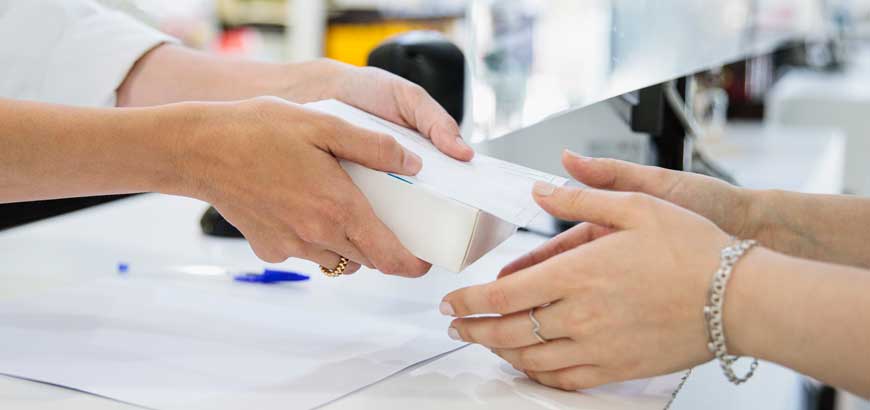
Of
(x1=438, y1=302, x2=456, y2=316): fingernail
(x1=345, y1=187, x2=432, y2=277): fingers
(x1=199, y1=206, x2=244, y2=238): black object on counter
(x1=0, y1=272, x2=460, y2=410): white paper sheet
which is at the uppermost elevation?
(x1=345, y1=187, x2=432, y2=277): fingers

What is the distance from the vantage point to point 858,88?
139 inches

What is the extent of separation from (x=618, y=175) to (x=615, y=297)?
193 mm

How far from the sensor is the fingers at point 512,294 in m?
0.66

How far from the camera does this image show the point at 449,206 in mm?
685

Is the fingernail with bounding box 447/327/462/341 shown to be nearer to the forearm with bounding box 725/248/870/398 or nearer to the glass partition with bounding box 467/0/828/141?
the forearm with bounding box 725/248/870/398

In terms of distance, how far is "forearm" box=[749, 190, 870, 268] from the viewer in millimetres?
890

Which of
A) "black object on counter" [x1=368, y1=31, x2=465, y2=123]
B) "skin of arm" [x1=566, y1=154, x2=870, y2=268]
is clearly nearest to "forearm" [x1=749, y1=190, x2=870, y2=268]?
"skin of arm" [x1=566, y1=154, x2=870, y2=268]

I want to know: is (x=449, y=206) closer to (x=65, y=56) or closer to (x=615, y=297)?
(x=615, y=297)

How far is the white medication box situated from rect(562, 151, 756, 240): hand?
3cm

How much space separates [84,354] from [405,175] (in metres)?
0.29

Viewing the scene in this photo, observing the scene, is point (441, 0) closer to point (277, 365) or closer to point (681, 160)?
point (681, 160)

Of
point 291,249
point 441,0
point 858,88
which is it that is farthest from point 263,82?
point 858,88

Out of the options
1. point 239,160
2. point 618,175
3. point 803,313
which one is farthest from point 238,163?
point 803,313

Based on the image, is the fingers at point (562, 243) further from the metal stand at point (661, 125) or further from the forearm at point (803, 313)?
the metal stand at point (661, 125)
